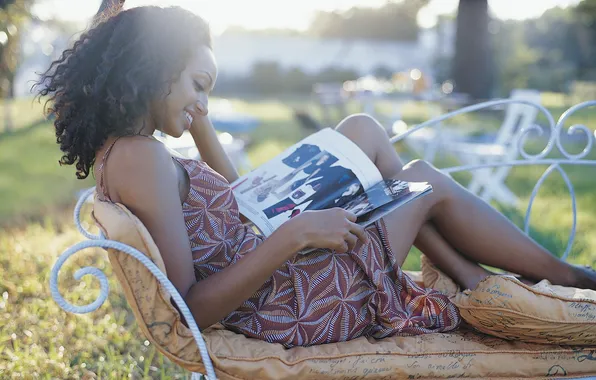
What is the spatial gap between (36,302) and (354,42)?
27.5 metres

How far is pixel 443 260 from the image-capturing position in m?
2.07

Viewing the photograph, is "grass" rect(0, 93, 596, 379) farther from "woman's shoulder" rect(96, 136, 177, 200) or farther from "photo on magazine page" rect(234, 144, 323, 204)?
"woman's shoulder" rect(96, 136, 177, 200)

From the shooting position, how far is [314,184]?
6.30 feet

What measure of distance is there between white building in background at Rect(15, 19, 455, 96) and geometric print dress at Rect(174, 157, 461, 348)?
22987 mm

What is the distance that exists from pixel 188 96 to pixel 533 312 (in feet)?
3.36

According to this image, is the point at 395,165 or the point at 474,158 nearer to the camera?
the point at 395,165

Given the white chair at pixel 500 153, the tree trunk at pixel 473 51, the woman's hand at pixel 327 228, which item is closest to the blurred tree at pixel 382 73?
the tree trunk at pixel 473 51

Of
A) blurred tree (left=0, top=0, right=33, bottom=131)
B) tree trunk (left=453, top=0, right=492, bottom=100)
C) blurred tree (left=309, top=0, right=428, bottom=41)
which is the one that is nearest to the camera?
blurred tree (left=0, top=0, right=33, bottom=131)

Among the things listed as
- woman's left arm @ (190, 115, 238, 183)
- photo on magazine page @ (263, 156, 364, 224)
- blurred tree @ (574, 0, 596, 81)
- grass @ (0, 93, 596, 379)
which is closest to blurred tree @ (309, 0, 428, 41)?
blurred tree @ (574, 0, 596, 81)

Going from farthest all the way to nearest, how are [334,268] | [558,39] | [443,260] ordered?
1. [558,39]
2. [443,260]
3. [334,268]

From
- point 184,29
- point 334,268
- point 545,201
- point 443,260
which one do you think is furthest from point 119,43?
point 545,201

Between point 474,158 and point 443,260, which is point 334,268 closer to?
point 443,260

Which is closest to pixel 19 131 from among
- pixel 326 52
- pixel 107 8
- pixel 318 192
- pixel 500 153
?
pixel 500 153

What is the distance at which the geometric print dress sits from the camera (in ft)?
5.57
